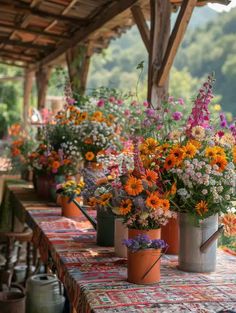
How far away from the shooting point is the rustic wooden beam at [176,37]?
3178mm

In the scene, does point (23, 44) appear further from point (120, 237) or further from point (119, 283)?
point (119, 283)

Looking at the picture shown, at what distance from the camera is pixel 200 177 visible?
1.88 m

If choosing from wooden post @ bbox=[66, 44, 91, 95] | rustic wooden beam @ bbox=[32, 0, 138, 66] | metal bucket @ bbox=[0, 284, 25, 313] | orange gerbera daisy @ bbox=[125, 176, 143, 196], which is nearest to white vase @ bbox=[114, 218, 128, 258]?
orange gerbera daisy @ bbox=[125, 176, 143, 196]

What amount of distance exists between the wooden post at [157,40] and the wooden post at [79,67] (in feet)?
9.22

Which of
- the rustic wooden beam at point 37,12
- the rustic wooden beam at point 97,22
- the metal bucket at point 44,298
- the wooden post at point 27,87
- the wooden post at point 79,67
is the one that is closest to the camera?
the metal bucket at point 44,298

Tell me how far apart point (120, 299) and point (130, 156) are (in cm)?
86

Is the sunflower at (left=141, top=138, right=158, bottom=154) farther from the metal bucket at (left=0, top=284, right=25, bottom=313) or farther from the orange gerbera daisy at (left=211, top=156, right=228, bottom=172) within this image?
the metal bucket at (left=0, top=284, right=25, bottom=313)

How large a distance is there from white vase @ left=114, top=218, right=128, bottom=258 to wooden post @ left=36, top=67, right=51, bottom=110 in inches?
279

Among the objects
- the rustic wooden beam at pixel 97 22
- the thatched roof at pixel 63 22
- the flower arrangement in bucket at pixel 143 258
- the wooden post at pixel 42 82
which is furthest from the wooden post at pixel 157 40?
the wooden post at pixel 42 82

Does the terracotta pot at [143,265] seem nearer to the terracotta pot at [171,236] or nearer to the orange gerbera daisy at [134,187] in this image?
the orange gerbera daisy at [134,187]

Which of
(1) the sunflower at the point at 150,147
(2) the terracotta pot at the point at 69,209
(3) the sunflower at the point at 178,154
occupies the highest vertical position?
(1) the sunflower at the point at 150,147

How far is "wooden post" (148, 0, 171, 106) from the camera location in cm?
347

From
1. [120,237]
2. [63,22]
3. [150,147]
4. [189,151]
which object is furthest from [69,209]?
[63,22]

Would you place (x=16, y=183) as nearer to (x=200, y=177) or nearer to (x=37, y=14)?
(x=37, y=14)
